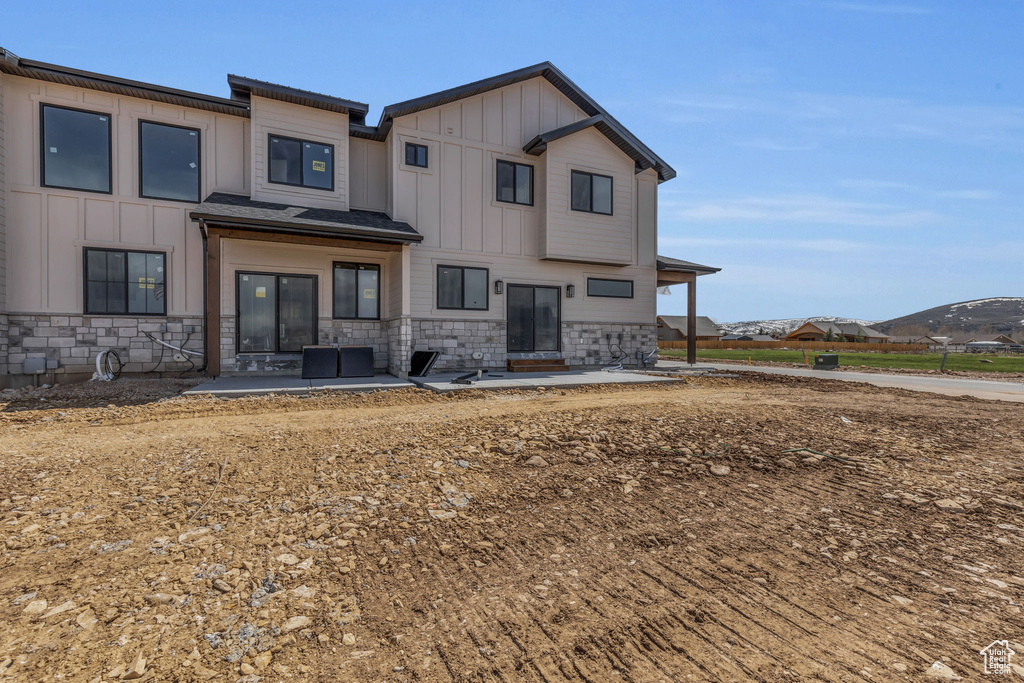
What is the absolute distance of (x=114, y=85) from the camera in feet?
32.5

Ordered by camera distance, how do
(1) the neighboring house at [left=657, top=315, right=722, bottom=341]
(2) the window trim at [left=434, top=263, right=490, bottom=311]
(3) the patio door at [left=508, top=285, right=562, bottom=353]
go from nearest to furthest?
1. (2) the window trim at [left=434, top=263, right=490, bottom=311]
2. (3) the patio door at [left=508, top=285, right=562, bottom=353]
3. (1) the neighboring house at [left=657, top=315, right=722, bottom=341]

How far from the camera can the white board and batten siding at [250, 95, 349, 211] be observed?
11.0 metres

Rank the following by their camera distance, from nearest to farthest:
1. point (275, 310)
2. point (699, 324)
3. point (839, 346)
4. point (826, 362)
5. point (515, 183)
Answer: point (275, 310) → point (515, 183) → point (826, 362) → point (839, 346) → point (699, 324)

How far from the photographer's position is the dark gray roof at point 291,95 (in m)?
10.5

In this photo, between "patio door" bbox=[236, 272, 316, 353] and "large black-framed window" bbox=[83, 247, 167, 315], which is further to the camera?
"patio door" bbox=[236, 272, 316, 353]

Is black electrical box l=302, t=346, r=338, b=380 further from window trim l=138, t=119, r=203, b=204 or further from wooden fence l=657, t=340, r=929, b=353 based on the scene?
wooden fence l=657, t=340, r=929, b=353

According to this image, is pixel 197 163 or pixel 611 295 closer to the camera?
pixel 197 163

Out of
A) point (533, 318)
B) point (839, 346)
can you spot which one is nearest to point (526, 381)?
point (533, 318)

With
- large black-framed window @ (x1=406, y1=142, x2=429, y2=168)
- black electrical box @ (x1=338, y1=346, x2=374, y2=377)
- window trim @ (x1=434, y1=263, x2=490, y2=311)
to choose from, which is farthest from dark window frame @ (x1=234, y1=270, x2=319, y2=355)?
large black-framed window @ (x1=406, y1=142, x2=429, y2=168)

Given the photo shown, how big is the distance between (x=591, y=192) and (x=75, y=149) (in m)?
12.1

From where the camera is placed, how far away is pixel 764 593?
234 centimetres

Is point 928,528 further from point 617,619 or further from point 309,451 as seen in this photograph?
point 309,451

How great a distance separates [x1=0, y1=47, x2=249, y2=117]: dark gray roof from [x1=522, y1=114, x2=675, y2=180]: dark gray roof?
7.07 m

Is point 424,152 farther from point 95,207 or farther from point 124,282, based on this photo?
point 124,282
